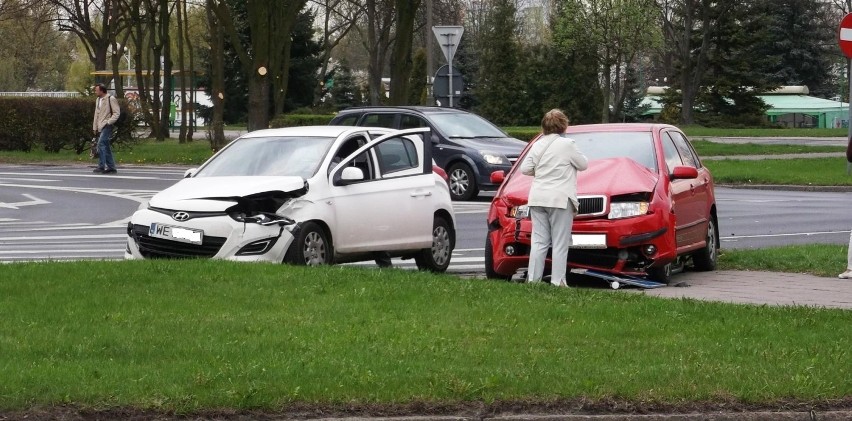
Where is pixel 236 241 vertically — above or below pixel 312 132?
below

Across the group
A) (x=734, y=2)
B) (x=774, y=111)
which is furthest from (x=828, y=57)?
(x=734, y=2)

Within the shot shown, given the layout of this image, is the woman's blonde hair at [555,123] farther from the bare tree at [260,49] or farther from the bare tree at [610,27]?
the bare tree at [610,27]

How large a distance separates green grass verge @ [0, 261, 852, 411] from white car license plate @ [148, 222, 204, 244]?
149cm

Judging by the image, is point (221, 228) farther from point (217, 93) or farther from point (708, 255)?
point (217, 93)

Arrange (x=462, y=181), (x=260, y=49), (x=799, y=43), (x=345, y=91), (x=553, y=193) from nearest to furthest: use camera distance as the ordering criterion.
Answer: (x=553, y=193) → (x=462, y=181) → (x=260, y=49) → (x=345, y=91) → (x=799, y=43)

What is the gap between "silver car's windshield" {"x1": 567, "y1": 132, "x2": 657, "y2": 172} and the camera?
14.1m

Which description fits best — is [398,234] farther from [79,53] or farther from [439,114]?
[79,53]

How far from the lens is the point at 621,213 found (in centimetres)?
1311

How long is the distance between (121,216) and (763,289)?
478 inches

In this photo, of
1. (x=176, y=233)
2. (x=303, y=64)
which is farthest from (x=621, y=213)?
(x=303, y=64)

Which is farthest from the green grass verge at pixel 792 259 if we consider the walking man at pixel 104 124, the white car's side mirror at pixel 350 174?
the walking man at pixel 104 124

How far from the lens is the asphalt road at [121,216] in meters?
17.3

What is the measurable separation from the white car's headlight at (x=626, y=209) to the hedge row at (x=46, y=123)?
93.8 ft

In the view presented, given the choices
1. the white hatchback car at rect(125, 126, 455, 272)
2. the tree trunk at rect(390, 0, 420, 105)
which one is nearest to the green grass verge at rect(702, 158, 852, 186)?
the tree trunk at rect(390, 0, 420, 105)
